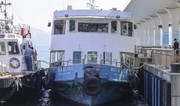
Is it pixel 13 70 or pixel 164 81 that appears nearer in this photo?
pixel 164 81

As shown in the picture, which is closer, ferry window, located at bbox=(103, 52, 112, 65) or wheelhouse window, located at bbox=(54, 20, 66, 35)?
ferry window, located at bbox=(103, 52, 112, 65)

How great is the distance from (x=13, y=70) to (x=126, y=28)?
6633mm

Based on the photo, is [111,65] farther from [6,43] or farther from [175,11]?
[175,11]

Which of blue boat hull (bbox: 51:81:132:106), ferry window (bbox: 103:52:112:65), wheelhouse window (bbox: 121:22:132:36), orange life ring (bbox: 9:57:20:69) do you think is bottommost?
blue boat hull (bbox: 51:81:132:106)

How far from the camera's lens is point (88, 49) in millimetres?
21641

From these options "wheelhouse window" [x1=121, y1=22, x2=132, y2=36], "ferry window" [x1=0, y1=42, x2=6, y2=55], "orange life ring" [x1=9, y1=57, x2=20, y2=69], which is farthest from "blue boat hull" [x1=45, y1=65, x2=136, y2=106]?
"ferry window" [x1=0, y1=42, x2=6, y2=55]

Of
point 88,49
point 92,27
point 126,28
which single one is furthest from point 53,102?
point 126,28

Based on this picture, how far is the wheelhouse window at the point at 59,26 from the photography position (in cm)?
2275

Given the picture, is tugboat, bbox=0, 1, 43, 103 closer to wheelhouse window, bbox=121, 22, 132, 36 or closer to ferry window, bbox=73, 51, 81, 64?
ferry window, bbox=73, 51, 81, 64

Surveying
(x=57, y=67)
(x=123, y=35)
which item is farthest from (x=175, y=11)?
(x=57, y=67)

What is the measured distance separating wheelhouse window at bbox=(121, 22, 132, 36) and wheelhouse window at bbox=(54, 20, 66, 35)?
10.7 feet

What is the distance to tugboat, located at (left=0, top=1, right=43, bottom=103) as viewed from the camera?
19.7m

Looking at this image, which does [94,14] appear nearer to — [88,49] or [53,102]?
[88,49]

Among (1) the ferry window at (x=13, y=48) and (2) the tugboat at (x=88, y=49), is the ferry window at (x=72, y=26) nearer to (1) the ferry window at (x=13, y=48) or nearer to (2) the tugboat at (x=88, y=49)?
(2) the tugboat at (x=88, y=49)
